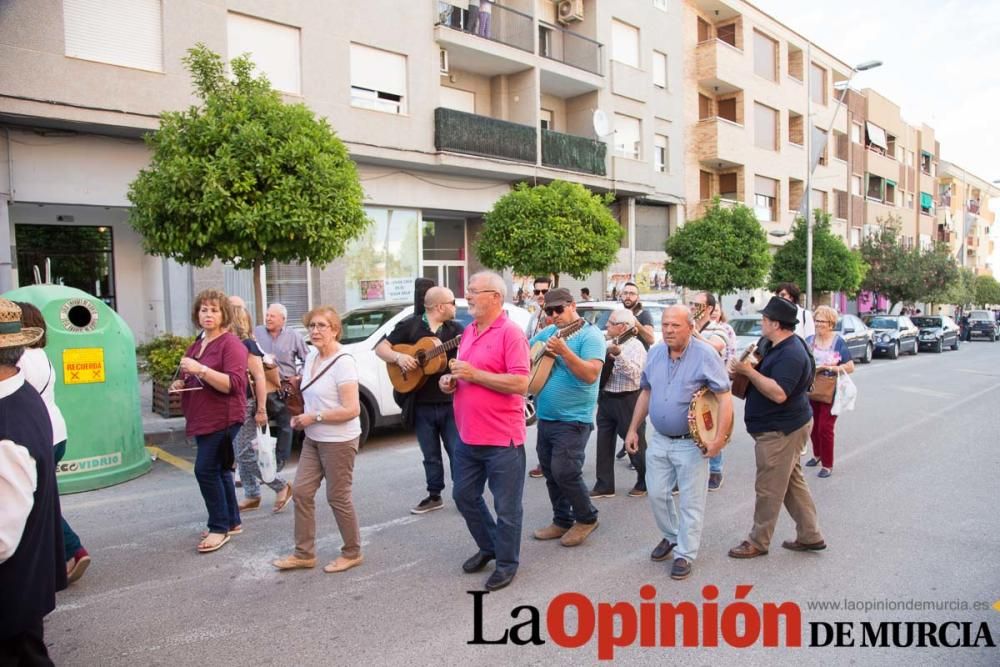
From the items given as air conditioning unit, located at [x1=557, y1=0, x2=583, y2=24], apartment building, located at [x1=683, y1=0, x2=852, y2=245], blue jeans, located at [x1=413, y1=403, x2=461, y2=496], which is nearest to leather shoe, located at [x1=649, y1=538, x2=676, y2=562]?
blue jeans, located at [x1=413, y1=403, x2=461, y2=496]

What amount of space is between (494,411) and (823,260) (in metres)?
26.8

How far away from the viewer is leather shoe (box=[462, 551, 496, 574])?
4539 millimetres

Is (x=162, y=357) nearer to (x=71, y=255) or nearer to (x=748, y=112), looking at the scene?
(x=71, y=255)

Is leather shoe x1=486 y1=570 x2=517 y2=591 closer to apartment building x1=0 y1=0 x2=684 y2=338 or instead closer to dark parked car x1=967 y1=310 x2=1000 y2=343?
apartment building x1=0 y1=0 x2=684 y2=338

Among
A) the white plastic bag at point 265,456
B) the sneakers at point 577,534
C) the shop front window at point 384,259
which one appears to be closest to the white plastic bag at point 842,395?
the sneakers at point 577,534

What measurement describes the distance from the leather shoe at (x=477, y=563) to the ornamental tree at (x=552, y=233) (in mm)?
11312

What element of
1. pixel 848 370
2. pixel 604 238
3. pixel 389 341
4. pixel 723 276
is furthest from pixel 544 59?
pixel 389 341

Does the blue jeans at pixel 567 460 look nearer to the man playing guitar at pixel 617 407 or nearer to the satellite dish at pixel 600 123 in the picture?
the man playing guitar at pixel 617 407

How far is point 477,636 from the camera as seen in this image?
3.70 m

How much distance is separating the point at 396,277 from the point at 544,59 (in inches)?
292

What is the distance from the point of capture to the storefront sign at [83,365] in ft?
21.2

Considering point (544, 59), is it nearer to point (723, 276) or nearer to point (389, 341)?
point (723, 276)

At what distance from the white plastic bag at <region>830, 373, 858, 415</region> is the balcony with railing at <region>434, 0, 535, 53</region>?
13137mm

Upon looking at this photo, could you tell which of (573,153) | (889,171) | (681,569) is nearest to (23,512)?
(681,569)
